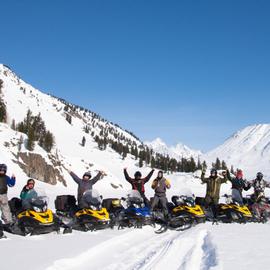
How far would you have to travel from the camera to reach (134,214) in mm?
15094

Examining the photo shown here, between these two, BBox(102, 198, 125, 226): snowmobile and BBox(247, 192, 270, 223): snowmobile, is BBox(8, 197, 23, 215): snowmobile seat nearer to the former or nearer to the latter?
BBox(102, 198, 125, 226): snowmobile

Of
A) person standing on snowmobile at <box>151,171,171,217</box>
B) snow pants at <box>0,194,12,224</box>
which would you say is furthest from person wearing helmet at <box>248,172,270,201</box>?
snow pants at <box>0,194,12,224</box>

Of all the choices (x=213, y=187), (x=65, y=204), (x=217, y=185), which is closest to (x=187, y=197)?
(x=213, y=187)

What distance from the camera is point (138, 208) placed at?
15352mm

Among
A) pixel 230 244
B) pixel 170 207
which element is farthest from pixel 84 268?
pixel 170 207

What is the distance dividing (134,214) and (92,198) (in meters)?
1.62

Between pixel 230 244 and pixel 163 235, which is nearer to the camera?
pixel 230 244

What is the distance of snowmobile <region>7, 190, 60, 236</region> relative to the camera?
1247 centimetres

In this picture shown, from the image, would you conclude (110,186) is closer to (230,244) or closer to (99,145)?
(230,244)

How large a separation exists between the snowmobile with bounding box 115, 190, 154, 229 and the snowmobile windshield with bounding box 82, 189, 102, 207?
44.9 inches

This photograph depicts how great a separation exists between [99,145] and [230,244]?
422 feet

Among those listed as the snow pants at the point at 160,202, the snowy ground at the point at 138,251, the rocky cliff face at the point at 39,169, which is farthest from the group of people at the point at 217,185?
the rocky cliff face at the point at 39,169

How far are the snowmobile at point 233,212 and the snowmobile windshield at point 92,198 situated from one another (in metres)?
5.28

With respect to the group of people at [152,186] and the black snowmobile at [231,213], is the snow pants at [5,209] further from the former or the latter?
the black snowmobile at [231,213]
